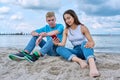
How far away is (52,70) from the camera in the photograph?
580 centimetres

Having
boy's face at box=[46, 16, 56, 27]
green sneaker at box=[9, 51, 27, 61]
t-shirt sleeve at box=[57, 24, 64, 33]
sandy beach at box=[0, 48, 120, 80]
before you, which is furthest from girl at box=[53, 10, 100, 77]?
green sneaker at box=[9, 51, 27, 61]

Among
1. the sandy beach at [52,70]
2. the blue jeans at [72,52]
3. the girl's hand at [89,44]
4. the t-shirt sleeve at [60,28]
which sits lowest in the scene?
the sandy beach at [52,70]

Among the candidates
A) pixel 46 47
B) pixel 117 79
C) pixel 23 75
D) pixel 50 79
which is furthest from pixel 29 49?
pixel 117 79

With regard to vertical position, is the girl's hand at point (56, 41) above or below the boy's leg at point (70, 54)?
above

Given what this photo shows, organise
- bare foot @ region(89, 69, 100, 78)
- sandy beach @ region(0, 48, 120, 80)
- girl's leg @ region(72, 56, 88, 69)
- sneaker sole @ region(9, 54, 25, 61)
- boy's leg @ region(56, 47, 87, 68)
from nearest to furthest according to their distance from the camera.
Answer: bare foot @ region(89, 69, 100, 78)
sandy beach @ region(0, 48, 120, 80)
girl's leg @ region(72, 56, 88, 69)
boy's leg @ region(56, 47, 87, 68)
sneaker sole @ region(9, 54, 25, 61)

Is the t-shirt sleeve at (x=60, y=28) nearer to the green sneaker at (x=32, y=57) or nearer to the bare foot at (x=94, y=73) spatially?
the green sneaker at (x=32, y=57)

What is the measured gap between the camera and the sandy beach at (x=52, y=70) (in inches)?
212

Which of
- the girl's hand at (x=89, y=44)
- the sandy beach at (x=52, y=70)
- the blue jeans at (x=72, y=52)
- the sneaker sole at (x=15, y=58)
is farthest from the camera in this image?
the sneaker sole at (x=15, y=58)

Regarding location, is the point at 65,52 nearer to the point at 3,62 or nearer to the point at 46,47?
the point at 46,47

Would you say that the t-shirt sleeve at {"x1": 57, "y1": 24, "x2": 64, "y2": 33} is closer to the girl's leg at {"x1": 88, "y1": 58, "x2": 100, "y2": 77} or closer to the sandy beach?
the sandy beach

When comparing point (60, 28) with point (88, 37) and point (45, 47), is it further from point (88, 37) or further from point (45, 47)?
point (88, 37)

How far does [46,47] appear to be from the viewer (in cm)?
641

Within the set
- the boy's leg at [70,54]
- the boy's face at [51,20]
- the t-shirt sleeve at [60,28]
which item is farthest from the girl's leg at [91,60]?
the boy's face at [51,20]

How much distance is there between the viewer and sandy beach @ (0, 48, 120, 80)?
5387mm
